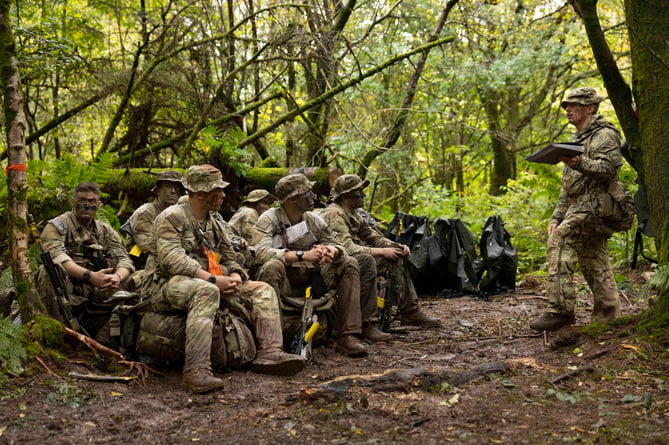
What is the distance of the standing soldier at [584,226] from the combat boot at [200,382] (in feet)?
10.6

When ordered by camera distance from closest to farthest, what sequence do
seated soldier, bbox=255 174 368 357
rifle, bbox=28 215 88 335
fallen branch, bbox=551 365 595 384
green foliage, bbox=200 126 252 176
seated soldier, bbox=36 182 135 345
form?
fallen branch, bbox=551 365 595 384
rifle, bbox=28 215 88 335
seated soldier, bbox=36 182 135 345
seated soldier, bbox=255 174 368 357
green foliage, bbox=200 126 252 176

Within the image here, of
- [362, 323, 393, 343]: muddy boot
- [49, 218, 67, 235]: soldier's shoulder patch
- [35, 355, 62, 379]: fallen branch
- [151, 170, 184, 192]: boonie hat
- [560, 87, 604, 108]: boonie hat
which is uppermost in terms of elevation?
[560, 87, 604, 108]: boonie hat

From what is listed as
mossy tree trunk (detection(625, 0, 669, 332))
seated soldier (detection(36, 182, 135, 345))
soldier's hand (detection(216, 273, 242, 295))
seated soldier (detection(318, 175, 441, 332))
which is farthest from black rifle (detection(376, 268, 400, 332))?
mossy tree trunk (detection(625, 0, 669, 332))

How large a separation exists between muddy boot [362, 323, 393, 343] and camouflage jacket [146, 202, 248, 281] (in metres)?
1.73

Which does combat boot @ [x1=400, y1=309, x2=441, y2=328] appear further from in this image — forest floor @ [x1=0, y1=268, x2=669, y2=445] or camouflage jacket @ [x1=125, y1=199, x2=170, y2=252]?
camouflage jacket @ [x1=125, y1=199, x2=170, y2=252]

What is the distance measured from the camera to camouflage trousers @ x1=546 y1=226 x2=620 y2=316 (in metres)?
5.55

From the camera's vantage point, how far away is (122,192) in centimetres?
1029

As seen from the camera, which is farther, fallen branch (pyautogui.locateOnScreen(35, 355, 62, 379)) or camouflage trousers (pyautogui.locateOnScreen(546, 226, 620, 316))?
camouflage trousers (pyautogui.locateOnScreen(546, 226, 620, 316))

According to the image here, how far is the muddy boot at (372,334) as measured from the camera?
257 inches

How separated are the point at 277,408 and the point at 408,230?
19.4 ft

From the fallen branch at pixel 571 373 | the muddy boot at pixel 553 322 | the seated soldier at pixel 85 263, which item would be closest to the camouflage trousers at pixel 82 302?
the seated soldier at pixel 85 263

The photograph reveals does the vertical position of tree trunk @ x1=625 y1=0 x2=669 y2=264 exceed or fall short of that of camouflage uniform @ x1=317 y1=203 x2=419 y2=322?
it exceeds it

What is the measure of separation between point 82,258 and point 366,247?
3.08 meters

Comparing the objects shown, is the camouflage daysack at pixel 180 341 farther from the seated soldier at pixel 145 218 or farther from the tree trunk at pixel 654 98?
the tree trunk at pixel 654 98
